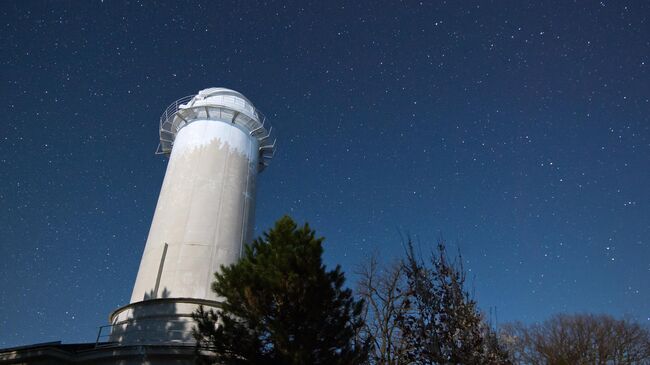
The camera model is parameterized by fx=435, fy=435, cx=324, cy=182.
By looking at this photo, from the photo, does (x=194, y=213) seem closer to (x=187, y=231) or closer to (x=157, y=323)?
(x=187, y=231)

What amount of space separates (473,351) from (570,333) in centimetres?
2698

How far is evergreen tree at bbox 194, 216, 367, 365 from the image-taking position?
9.54 metres

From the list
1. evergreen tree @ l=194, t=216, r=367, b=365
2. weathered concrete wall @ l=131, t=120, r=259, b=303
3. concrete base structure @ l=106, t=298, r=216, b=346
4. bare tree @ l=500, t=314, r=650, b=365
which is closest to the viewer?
evergreen tree @ l=194, t=216, r=367, b=365

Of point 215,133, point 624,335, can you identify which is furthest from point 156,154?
point 624,335

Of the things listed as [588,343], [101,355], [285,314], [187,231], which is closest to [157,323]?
[101,355]

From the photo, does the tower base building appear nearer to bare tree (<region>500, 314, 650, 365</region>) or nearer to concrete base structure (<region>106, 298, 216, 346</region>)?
concrete base structure (<region>106, 298, 216, 346</region>)

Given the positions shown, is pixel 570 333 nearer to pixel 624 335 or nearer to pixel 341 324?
pixel 624 335

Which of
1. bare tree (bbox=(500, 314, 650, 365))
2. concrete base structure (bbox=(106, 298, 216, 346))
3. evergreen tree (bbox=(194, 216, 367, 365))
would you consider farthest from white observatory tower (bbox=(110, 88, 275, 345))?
bare tree (bbox=(500, 314, 650, 365))

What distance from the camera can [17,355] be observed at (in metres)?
13.1

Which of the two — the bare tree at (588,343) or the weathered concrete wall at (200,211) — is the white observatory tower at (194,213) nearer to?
the weathered concrete wall at (200,211)

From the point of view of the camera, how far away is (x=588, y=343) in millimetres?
28922

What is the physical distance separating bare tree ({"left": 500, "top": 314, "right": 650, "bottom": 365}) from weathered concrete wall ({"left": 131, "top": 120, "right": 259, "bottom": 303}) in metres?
20.2

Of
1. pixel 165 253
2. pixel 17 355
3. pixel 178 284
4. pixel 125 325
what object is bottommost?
pixel 17 355

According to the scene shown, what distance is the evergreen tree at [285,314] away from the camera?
9.54 meters
